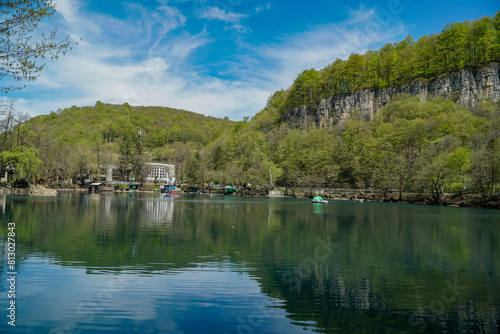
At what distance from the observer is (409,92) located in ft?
392

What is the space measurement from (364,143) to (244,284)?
323 feet

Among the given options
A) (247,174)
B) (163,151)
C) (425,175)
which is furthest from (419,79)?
(163,151)

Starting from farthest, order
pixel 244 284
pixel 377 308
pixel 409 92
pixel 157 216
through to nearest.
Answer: pixel 409 92, pixel 157 216, pixel 244 284, pixel 377 308

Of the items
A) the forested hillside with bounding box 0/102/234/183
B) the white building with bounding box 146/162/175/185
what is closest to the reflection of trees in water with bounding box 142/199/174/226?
the forested hillside with bounding box 0/102/234/183

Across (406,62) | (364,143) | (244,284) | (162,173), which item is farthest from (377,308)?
(162,173)

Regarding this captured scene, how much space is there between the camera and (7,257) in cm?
1402

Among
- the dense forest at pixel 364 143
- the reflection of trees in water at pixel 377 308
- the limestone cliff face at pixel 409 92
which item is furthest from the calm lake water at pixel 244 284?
the limestone cliff face at pixel 409 92

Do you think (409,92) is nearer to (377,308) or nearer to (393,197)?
(393,197)

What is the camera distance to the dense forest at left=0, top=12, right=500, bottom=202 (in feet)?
233

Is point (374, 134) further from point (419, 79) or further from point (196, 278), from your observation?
point (196, 278)

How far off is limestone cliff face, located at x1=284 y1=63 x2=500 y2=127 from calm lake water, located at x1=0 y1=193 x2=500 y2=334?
9958 cm

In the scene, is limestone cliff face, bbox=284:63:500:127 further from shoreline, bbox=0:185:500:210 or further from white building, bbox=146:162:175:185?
white building, bbox=146:162:175:185

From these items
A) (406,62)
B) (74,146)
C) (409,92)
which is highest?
(406,62)

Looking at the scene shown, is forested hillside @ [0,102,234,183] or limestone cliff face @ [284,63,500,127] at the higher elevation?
limestone cliff face @ [284,63,500,127]
